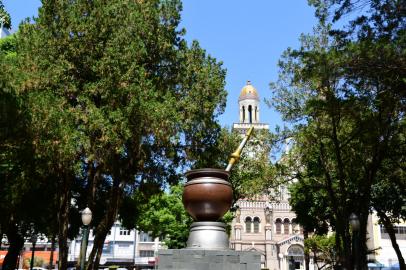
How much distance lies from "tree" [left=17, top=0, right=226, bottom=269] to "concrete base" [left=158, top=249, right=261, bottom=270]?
5.95 metres

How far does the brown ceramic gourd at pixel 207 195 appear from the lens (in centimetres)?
1025

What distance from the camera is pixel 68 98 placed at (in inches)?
632

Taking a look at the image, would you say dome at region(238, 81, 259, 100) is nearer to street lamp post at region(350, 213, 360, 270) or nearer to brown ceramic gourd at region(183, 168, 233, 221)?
street lamp post at region(350, 213, 360, 270)

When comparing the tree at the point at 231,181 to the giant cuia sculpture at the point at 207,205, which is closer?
the giant cuia sculpture at the point at 207,205

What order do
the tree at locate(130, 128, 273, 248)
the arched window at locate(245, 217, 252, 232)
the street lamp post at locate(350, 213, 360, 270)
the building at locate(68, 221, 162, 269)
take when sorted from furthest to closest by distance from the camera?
1. the arched window at locate(245, 217, 252, 232)
2. the building at locate(68, 221, 162, 269)
3. the tree at locate(130, 128, 273, 248)
4. the street lamp post at locate(350, 213, 360, 270)

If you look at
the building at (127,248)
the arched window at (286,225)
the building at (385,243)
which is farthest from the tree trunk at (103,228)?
the arched window at (286,225)

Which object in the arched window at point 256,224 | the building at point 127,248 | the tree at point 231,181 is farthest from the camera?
the arched window at point 256,224

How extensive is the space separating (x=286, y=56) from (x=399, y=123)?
490 centimetres

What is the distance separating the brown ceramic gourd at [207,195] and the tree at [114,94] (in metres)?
4.73

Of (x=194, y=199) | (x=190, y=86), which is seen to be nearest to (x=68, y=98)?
(x=190, y=86)

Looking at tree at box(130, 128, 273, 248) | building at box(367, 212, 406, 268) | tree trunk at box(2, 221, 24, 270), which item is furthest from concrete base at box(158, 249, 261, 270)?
building at box(367, 212, 406, 268)

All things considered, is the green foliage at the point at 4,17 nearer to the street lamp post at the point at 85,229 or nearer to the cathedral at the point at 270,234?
the street lamp post at the point at 85,229

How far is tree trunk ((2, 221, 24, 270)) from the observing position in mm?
23859

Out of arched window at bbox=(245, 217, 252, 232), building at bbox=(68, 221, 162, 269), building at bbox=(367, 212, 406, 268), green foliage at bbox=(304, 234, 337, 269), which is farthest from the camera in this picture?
arched window at bbox=(245, 217, 252, 232)
